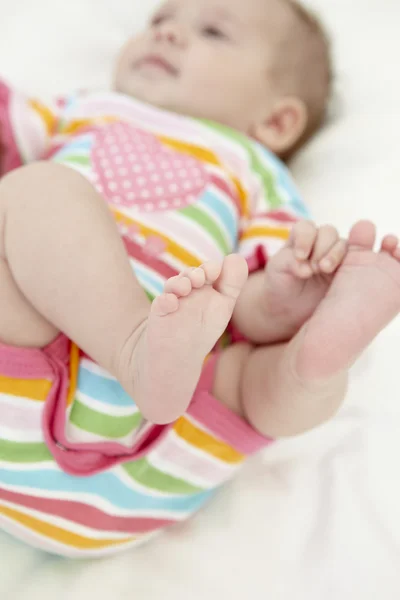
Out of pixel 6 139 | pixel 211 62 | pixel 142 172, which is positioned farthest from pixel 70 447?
pixel 211 62

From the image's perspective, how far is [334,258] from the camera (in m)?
0.72

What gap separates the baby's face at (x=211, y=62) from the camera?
3.65 feet

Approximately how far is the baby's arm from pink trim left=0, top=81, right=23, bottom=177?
473mm

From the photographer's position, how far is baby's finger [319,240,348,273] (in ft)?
2.34

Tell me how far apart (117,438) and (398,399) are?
39cm

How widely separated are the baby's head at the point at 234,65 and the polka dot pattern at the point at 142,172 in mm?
175

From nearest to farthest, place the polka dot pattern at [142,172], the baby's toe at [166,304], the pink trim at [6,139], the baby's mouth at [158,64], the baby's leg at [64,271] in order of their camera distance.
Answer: the baby's toe at [166,304]
the baby's leg at [64,271]
the polka dot pattern at [142,172]
the pink trim at [6,139]
the baby's mouth at [158,64]

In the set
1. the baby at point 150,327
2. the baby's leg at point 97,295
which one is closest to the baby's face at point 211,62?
the baby at point 150,327

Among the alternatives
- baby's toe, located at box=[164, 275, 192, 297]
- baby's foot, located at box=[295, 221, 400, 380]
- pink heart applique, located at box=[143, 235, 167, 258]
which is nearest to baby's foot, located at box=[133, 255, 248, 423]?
baby's toe, located at box=[164, 275, 192, 297]

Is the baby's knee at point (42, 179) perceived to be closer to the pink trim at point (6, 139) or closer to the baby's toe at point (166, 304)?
the baby's toe at point (166, 304)

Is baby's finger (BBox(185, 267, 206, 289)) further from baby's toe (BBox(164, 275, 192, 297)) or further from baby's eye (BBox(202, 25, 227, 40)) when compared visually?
baby's eye (BBox(202, 25, 227, 40))

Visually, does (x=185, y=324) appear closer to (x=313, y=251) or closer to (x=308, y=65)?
(x=313, y=251)

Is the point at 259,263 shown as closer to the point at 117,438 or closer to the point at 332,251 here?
the point at 332,251

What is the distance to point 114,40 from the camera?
1.45m
